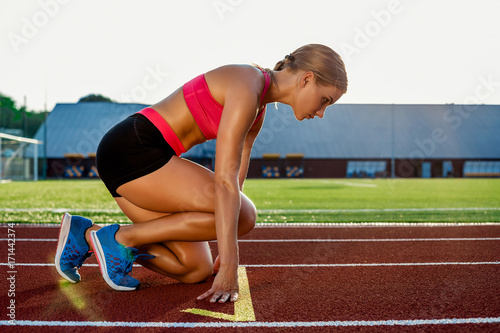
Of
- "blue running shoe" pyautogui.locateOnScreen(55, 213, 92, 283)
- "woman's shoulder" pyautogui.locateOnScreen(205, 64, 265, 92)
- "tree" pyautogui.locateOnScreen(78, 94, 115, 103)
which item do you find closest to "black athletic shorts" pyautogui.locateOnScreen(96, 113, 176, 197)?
"blue running shoe" pyautogui.locateOnScreen(55, 213, 92, 283)

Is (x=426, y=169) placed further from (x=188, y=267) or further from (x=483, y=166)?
(x=188, y=267)

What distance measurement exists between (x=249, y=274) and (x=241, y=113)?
5.04 feet

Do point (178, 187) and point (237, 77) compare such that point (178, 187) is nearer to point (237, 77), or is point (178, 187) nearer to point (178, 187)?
point (178, 187)

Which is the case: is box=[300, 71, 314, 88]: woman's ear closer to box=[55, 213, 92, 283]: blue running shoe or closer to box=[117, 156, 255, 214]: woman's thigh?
box=[117, 156, 255, 214]: woman's thigh

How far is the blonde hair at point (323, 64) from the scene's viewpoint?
2.79m

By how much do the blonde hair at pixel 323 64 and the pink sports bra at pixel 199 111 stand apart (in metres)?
0.24

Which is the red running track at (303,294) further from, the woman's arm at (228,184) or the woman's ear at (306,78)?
the woman's ear at (306,78)

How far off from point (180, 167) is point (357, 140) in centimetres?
4290

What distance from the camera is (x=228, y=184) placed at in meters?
2.61

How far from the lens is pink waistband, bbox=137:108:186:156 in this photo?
3021 millimetres

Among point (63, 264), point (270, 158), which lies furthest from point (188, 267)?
point (270, 158)

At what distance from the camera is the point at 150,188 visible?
118 inches

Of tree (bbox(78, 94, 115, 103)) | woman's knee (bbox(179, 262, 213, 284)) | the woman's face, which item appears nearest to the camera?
the woman's face

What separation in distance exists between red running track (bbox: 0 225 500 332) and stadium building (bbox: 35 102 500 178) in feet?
118
